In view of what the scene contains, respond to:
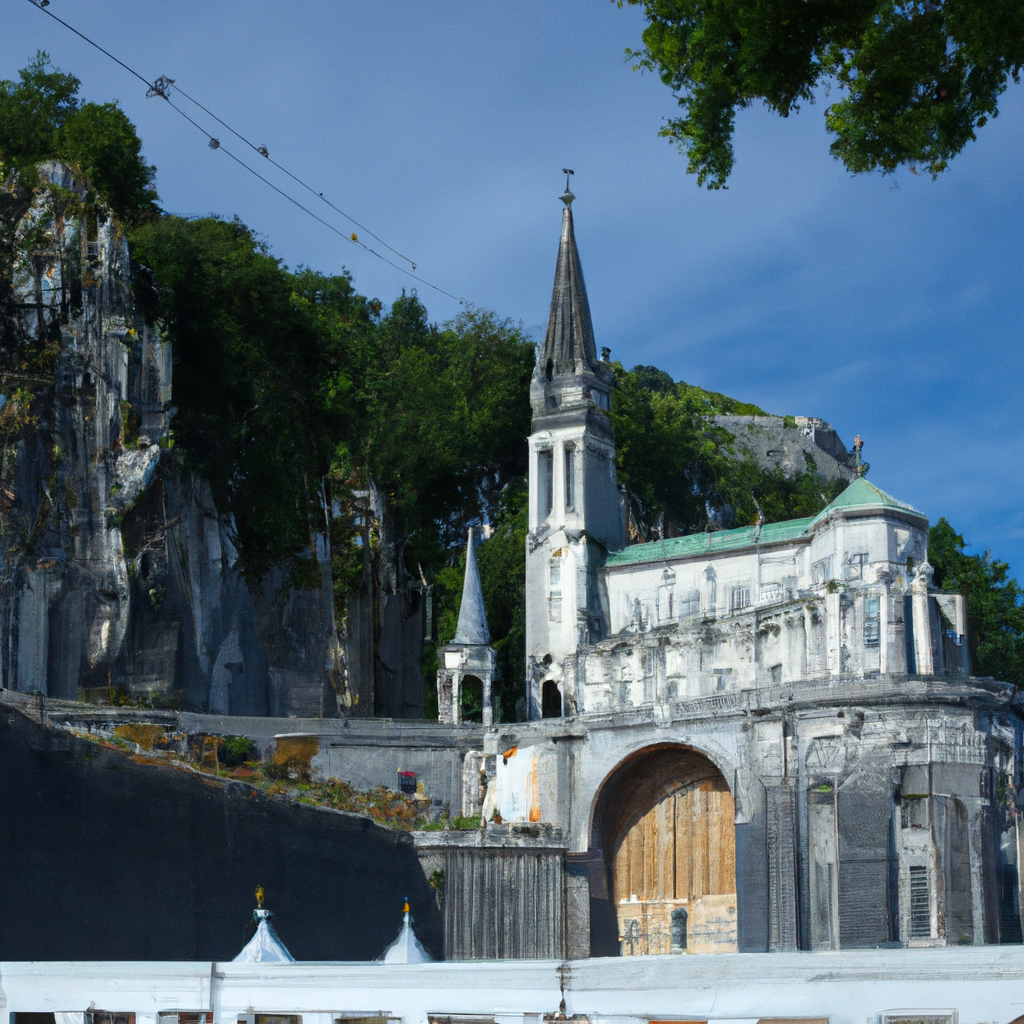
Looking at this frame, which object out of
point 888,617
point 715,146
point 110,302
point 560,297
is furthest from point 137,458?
point 715,146

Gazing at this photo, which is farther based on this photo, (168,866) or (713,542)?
(713,542)

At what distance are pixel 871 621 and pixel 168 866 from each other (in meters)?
20.8

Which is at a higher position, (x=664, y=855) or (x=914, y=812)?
(x=914, y=812)

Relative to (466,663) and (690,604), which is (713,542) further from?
(466,663)

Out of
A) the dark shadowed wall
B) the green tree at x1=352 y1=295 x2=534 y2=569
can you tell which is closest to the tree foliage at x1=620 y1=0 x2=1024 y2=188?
the dark shadowed wall

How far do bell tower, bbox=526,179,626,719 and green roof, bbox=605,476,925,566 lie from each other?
1.52 meters

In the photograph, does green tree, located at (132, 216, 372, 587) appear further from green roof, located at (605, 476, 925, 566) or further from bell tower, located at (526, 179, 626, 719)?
green roof, located at (605, 476, 925, 566)

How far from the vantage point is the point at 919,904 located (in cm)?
4231

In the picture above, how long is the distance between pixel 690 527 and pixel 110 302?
88.2 ft

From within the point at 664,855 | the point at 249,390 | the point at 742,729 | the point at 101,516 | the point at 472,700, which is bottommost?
the point at 664,855

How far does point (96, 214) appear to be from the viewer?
5334 cm

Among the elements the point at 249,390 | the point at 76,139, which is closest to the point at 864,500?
the point at 249,390

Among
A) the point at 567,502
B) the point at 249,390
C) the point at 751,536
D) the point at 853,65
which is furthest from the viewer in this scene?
the point at 249,390

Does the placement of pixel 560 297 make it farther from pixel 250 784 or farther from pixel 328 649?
pixel 250 784
